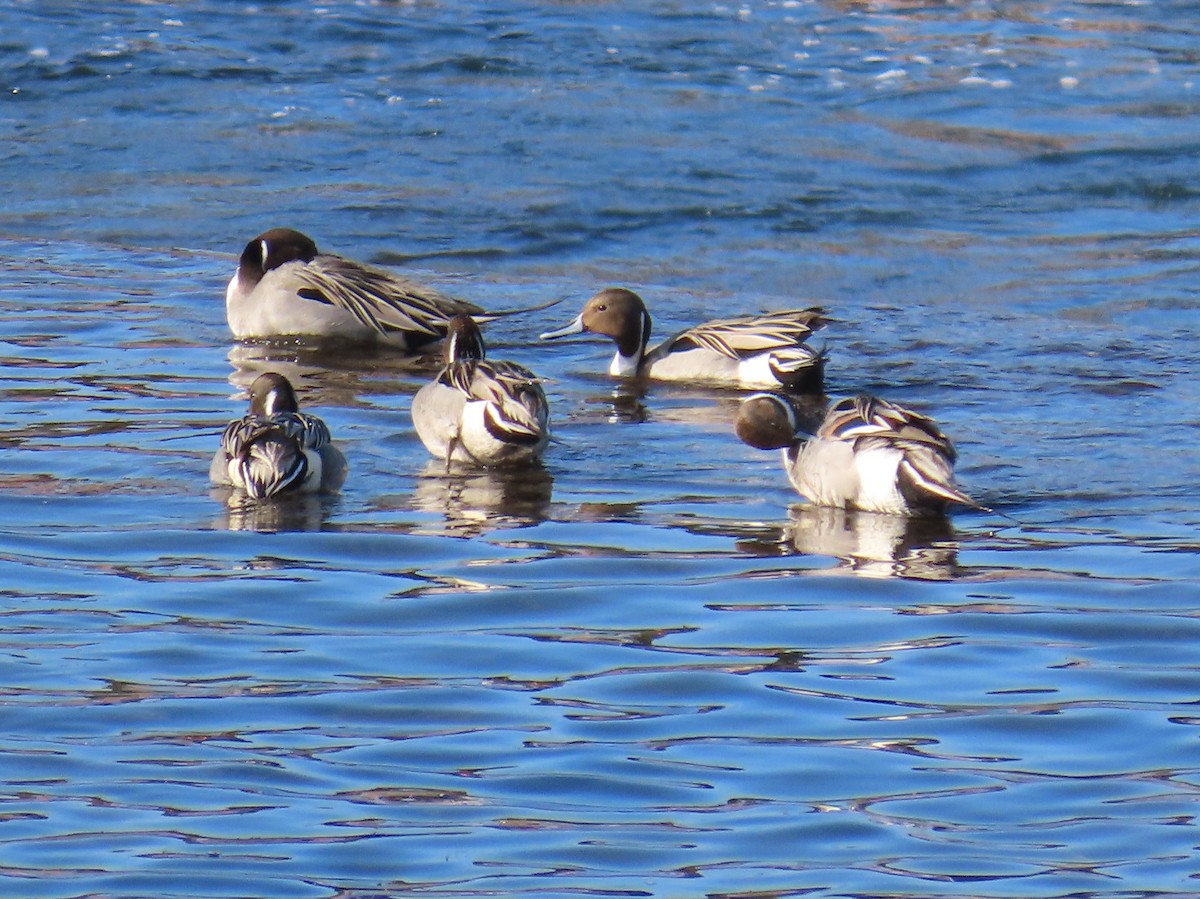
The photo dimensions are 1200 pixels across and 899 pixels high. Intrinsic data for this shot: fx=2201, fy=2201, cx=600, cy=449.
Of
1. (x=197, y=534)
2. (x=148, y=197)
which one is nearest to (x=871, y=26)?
(x=148, y=197)

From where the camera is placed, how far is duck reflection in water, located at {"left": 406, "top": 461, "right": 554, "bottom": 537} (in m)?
8.61

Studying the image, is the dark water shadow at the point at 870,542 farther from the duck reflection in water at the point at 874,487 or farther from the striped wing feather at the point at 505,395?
the striped wing feather at the point at 505,395

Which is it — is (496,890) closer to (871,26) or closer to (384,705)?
(384,705)

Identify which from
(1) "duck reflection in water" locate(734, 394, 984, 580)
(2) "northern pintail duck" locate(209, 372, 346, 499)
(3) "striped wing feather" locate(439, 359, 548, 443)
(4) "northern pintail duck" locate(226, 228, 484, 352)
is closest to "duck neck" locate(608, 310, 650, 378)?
(4) "northern pintail duck" locate(226, 228, 484, 352)

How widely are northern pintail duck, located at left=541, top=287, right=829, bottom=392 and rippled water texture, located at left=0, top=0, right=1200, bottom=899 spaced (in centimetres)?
31

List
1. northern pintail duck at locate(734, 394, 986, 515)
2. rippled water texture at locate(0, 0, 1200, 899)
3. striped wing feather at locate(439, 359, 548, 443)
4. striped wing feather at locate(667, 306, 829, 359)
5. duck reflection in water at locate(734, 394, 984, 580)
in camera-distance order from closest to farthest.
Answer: rippled water texture at locate(0, 0, 1200, 899)
duck reflection in water at locate(734, 394, 984, 580)
northern pintail duck at locate(734, 394, 986, 515)
striped wing feather at locate(439, 359, 548, 443)
striped wing feather at locate(667, 306, 829, 359)

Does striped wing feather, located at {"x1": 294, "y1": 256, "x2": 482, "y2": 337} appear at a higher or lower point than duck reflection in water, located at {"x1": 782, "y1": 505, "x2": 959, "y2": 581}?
higher

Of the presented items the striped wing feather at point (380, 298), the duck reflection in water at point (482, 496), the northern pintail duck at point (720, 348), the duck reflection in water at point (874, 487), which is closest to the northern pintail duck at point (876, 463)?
the duck reflection in water at point (874, 487)

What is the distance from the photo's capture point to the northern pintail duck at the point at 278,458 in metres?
8.59

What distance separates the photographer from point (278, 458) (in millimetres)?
8547

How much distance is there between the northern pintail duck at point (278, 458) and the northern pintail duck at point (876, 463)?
6.27 feet

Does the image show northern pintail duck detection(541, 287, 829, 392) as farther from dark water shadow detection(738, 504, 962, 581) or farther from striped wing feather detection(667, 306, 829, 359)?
dark water shadow detection(738, 504, 962, 581)

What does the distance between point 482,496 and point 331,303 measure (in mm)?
4248

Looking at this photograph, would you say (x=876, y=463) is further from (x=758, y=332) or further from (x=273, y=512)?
(x=758, y=332)
